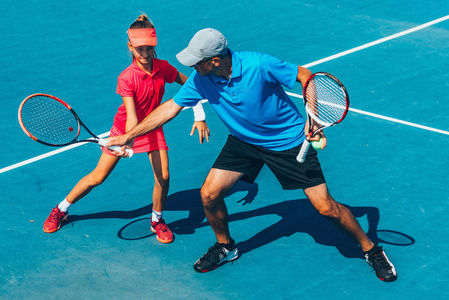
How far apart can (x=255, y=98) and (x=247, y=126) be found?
348 millimetres

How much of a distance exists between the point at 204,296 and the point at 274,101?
1798 mm

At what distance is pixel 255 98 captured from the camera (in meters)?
5.68

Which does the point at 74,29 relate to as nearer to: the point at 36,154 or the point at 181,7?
the point at 181,7

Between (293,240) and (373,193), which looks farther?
(373,193)

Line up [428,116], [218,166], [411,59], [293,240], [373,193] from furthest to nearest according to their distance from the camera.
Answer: [411,59] → [428,116] → [373,193] → [293,240] → [218,166]

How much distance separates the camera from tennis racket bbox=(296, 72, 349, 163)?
5535 millimetres

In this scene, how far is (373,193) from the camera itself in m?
7.43

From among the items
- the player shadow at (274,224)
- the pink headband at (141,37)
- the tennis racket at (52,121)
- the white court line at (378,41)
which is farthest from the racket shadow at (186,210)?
the white court line at (378,41)

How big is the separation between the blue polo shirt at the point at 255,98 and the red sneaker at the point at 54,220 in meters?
1.92

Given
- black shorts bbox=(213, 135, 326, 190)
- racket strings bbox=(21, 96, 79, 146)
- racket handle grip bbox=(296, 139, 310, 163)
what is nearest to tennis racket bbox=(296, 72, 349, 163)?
racket handle grip bbox=(296, 139, 310, 163)

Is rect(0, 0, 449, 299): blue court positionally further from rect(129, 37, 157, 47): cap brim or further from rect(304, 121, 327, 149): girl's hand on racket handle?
rect(129, 37, 157, 47): cap brim

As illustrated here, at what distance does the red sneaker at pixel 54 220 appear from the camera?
22.7ft

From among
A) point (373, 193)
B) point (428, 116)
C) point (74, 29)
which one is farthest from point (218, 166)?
point (74, 29)

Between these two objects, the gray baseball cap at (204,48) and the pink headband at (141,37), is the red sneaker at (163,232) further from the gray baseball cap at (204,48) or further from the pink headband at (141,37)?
the gray baseball cap at (204,48)
